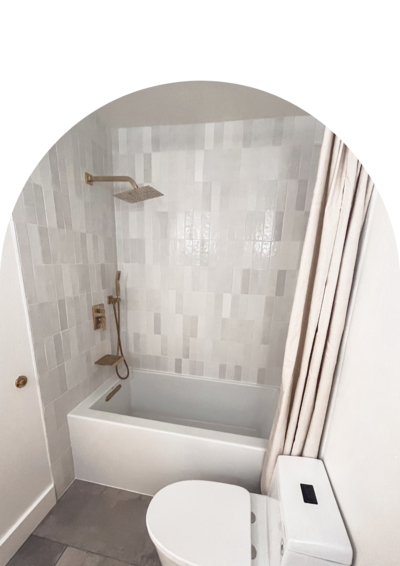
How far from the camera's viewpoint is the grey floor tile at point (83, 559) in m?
1.03

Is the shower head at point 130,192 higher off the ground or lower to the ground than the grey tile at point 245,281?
higher

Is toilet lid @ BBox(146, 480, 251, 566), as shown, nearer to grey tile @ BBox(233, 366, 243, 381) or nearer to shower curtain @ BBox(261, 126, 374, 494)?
shower curtain @ BBox(261, 126, 374, 494)

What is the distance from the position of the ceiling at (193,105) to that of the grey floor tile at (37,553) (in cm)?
235

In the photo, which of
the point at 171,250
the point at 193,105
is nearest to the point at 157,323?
the point at 171,250

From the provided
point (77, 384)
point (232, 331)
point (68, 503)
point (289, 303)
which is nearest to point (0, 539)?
point (68, 503)

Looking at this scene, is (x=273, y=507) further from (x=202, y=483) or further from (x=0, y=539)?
(x=0, y=539)

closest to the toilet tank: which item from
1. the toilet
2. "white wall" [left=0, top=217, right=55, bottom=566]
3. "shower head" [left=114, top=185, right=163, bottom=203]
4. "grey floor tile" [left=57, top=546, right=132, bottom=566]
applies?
the toilet

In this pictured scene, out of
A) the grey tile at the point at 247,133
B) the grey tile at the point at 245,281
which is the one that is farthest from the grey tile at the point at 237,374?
the grey tile at the point at 247,133

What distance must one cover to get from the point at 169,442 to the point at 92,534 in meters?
0.57

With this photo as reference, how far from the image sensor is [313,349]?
0.91 m

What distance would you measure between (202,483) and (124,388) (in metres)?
1.04

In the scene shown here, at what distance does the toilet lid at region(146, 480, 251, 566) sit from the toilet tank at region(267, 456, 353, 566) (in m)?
0.12

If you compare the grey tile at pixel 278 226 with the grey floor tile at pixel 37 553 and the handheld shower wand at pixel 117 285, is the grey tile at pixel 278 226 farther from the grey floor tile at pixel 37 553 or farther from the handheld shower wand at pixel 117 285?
the grey floor tile at pixel 37 553

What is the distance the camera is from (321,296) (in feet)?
2.80
